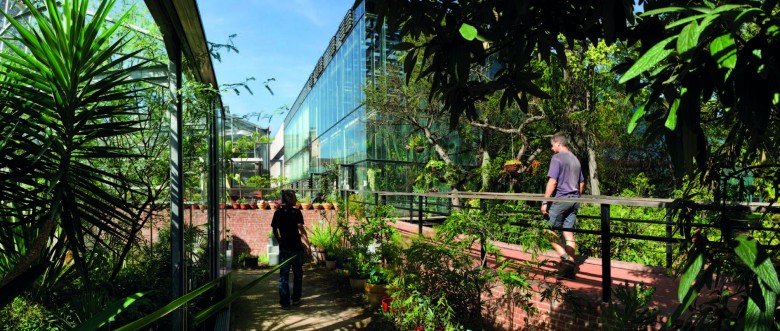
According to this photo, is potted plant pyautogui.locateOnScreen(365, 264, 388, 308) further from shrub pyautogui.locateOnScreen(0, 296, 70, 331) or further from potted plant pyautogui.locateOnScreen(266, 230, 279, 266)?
potted plant pyautogui.locateOnScreen(266, 230, 279, 266)

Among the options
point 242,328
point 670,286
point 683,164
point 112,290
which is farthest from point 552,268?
point 683,164

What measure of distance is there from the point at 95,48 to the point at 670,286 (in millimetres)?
4323

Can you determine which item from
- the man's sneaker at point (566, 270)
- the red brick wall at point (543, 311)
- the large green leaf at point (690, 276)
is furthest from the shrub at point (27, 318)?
the man's sneaker at point (566, 270)

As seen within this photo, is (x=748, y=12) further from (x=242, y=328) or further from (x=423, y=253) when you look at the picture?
(x=242, y=328)

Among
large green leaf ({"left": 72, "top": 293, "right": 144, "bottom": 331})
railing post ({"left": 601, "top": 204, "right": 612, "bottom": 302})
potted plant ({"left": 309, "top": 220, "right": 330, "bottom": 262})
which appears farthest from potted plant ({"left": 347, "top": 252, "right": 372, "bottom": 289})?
large green leaf ({"left": 72, "top": 293, "right": 144, "bottom": 331})

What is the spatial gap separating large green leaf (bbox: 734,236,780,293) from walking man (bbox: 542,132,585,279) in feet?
12.0

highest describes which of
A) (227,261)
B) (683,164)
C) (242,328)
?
(683,164)

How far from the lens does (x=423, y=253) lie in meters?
4.53

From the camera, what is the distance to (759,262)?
1.03 m

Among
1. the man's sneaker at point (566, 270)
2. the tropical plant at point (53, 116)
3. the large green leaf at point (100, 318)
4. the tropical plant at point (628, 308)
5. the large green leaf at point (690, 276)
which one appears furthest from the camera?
the man's sneaker at point (566, 270)

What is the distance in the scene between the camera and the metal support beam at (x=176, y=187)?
2832 millimetres

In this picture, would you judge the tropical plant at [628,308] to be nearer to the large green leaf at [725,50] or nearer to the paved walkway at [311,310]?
the large green leaf at [725,50]

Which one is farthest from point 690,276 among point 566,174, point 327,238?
point 327,238

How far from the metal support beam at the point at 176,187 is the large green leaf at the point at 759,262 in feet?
8.56
